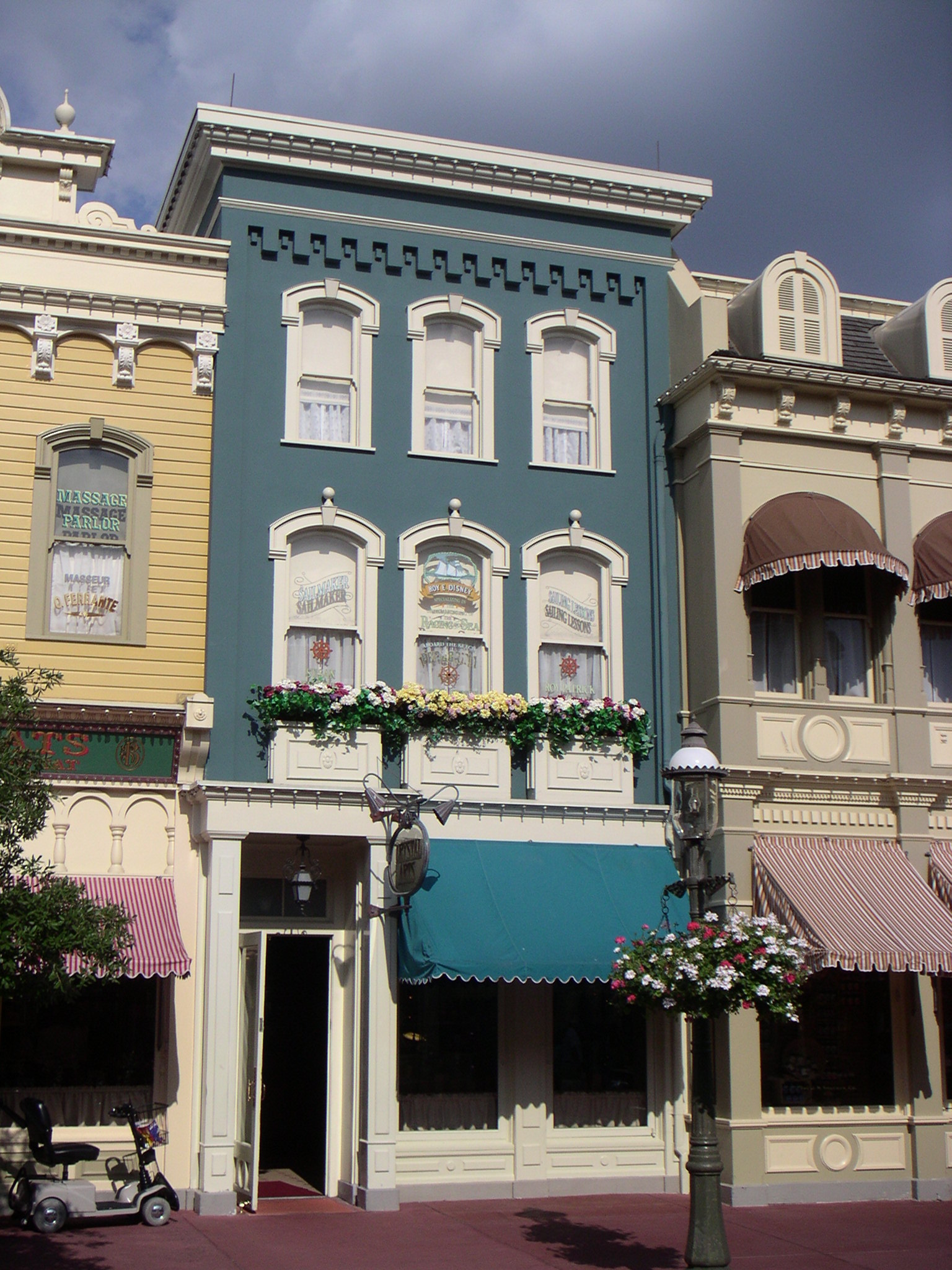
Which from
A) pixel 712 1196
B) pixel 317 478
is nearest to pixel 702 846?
pixel 712 1196

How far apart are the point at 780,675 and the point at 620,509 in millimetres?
2892

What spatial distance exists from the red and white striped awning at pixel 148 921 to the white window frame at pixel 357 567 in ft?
8.95

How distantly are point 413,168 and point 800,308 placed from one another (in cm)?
528

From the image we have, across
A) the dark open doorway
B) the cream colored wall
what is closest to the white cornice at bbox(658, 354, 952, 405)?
the cream colored wall

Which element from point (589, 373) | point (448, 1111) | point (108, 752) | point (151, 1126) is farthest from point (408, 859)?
point (589, 373)

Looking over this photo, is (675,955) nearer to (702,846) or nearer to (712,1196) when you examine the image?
(702,846)

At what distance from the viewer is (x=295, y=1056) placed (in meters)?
19.1

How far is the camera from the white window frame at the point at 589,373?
18.5m

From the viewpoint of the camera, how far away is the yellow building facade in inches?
618

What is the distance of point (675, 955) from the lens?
12078 mm

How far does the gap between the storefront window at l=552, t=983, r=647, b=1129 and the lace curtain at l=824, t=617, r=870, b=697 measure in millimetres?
4771

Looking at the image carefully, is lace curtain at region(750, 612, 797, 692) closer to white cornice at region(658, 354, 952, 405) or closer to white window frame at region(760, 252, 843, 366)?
white cornice at region(658, 354, 952, 405)

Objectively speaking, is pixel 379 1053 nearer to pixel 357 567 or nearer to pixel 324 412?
pixel 357 567

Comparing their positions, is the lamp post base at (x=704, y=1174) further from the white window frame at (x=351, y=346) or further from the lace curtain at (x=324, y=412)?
the lace curtain at (x=324, y=412)
